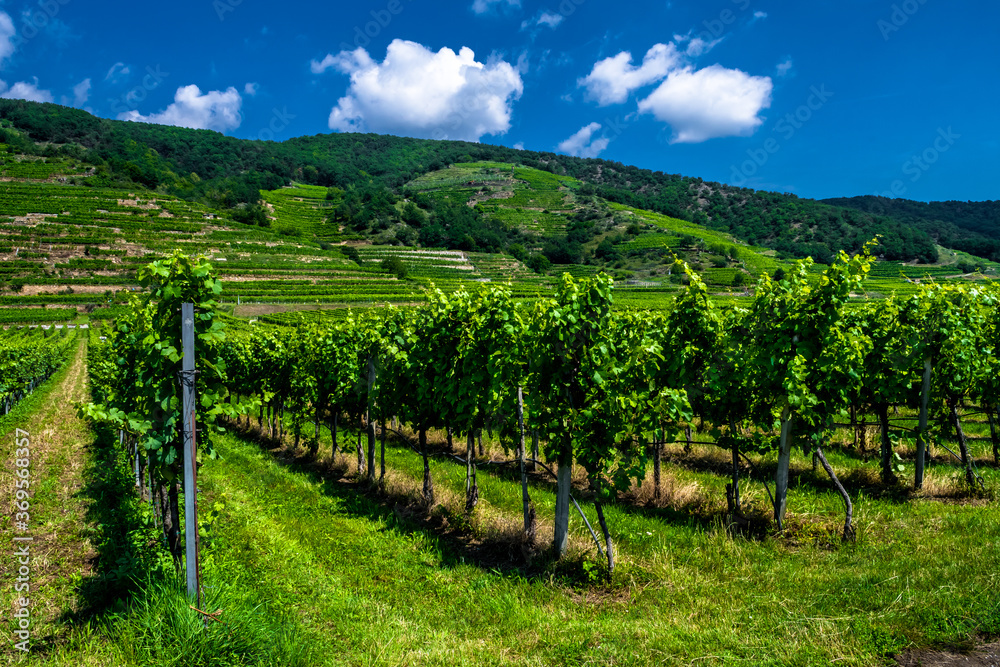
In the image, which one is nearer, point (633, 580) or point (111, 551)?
point (633, 580)

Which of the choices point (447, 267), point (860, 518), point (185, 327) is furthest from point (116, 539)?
point (447, 267)

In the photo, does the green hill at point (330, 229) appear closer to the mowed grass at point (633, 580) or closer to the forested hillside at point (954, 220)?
the forested hillside at point (954, 220)

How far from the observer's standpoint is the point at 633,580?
657 cm

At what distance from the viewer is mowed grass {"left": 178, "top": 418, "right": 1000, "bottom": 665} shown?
15.6ft

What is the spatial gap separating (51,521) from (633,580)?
384 inches

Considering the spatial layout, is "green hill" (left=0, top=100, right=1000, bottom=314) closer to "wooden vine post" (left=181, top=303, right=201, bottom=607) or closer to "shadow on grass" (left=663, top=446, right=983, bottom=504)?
"shadow on grass" (left=663, top=446, right=983, bottom=504)

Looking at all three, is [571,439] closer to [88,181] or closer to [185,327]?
[185,327]

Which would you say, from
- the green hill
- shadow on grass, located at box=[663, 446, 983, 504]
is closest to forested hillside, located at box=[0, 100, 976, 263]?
the green hill

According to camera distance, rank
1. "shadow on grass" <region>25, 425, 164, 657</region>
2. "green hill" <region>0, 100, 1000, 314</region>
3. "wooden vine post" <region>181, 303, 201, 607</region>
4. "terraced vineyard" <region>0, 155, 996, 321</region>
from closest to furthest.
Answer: "wooden vine post" <region>181, 303, 201, 607</region>, "shadow on grass" <region>25, 425, 164, 657</region>, "terraced vineyard" <region>0, 155, 996, 321</region>, "green hill" <region>0, 100, 1000, 314</region>

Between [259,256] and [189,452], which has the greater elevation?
[259,256]

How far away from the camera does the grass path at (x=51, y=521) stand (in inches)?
228

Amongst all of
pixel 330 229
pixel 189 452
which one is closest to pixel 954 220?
pixel 330 229

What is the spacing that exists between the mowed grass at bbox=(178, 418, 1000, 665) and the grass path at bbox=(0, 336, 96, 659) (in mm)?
1706

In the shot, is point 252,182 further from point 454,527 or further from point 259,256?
point 454,527
